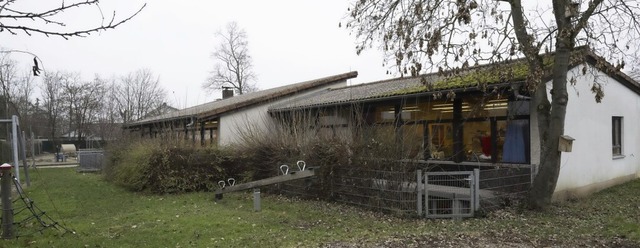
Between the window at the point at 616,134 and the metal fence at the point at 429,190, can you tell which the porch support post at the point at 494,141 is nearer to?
the metal fence at the point at 429,190

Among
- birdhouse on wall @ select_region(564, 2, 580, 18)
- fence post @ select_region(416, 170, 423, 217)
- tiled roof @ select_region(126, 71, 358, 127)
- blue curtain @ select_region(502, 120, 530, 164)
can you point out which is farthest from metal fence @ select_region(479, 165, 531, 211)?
tiled roof @ select_region(126, 71, 358, 127)

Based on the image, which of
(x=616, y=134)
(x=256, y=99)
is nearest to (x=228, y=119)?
(x=256, y=99)

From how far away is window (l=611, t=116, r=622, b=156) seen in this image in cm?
1437

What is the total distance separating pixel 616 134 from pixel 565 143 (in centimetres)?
674

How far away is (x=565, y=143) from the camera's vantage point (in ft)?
30.9

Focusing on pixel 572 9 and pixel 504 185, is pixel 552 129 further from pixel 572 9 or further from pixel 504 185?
pixel 572 9

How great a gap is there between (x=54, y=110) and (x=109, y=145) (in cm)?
3355

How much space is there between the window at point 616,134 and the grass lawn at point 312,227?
10.1 feet

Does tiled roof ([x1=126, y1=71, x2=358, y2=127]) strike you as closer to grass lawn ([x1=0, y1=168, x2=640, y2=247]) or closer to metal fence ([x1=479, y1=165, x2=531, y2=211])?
grass lawn ([x1=0, y1=168, x2=640, y2=247])

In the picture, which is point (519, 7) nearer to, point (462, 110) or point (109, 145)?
point (462, 110)

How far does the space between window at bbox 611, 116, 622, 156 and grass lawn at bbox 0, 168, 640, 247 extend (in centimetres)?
309

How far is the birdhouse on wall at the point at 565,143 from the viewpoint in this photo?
9.36 metres

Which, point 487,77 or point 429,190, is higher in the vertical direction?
point 487,77

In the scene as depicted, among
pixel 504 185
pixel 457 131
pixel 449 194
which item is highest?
pixel 457 131
